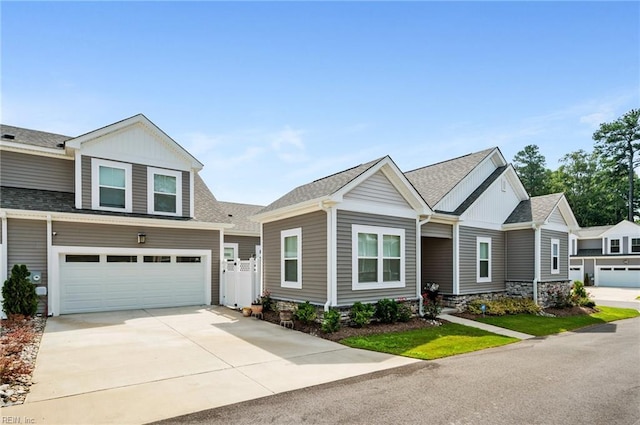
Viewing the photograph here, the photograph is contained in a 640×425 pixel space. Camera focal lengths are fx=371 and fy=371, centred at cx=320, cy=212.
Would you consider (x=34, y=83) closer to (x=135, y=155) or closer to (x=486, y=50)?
(x=135, y=155)

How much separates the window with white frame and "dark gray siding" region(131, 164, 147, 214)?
40.1 m

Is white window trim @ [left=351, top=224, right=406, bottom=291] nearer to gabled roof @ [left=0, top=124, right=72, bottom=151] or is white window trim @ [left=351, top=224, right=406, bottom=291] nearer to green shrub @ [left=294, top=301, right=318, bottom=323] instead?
green shrub @ [left=294, top=301, right=318, bottom=323]

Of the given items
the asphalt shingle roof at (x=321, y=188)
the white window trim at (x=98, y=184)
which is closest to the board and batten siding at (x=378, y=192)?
the asphalt shingle roof at (x=321, y=188)

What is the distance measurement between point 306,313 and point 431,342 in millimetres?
3515

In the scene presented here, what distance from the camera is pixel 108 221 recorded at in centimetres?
1329

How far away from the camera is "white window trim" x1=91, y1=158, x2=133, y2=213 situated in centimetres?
1349

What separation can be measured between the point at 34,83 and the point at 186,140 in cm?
653

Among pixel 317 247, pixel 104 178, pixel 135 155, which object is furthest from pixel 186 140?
pixel 317 247

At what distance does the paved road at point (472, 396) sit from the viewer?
498 cm

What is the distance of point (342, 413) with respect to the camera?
506 centimetres

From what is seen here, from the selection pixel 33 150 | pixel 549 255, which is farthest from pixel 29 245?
pixel 549 255

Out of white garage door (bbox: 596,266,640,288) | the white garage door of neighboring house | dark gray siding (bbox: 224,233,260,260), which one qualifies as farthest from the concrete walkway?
the white garage door of neighboring house

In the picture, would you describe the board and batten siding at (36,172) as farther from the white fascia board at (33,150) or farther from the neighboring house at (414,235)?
the neighboring house at (414,235)

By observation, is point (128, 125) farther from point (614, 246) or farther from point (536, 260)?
point (614, 246)
